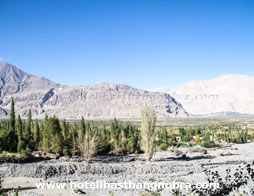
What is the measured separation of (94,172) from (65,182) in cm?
518

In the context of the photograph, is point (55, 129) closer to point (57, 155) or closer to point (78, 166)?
point (57, 155)

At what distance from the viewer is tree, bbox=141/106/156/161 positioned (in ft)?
103

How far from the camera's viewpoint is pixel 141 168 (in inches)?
1125

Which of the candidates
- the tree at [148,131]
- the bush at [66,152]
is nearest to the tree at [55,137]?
the bush at [66,152]

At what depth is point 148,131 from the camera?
31.7 meters

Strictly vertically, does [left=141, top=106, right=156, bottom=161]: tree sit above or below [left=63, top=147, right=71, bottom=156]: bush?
above

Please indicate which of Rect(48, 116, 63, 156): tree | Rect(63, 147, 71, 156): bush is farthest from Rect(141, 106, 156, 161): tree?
Rect(48, 116, 63, 156): tree

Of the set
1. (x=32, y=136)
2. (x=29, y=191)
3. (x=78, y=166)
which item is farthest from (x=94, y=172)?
(x=32, y=136)

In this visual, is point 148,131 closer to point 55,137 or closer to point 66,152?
point 66,152

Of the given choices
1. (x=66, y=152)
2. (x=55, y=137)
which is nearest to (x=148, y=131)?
(x=66, y=152)

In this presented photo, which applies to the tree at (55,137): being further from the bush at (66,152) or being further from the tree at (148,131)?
the tree at (148,131)

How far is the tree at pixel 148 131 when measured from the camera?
3154cm

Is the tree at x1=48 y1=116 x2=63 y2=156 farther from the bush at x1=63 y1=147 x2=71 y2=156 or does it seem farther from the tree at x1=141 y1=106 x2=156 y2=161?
the tree at x1=141 y1=106 x2=156 y2=161

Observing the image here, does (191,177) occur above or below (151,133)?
below
